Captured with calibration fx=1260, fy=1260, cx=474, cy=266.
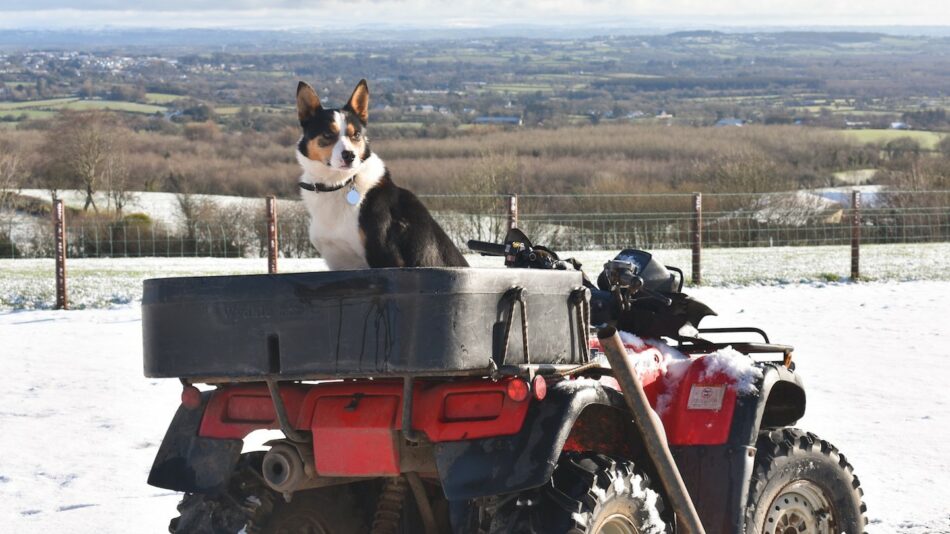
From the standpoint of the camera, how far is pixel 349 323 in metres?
3.70

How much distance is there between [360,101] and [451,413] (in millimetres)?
2620

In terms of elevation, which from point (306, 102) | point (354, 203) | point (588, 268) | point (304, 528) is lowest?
point (588, 268)

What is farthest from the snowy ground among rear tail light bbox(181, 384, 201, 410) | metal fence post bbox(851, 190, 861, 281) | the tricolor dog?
metal fence post bbox(851, 190, 861, 281)

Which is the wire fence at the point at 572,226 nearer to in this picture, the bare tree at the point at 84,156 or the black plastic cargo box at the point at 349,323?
the bare tree at the point at 84,156

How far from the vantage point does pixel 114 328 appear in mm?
14320

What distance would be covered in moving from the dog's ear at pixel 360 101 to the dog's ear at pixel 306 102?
19cm

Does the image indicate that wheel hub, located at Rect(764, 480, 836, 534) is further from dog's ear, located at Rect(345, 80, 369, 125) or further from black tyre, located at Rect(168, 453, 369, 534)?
dog's ear, located at Rect(345, 80, 369, 125)

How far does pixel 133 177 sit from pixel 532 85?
129253 millimetres

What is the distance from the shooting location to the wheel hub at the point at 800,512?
193 inches

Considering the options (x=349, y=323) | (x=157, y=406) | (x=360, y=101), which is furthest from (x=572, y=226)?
(x=349, y=323)

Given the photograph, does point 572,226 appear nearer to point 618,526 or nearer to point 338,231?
point 338,231

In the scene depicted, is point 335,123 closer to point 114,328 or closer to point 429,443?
point 429,443

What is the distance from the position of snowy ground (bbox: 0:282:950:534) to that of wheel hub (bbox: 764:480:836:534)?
1.06m

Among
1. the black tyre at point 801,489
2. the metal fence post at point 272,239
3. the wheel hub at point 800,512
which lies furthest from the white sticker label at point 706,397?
the metal fence post at point 272,239
